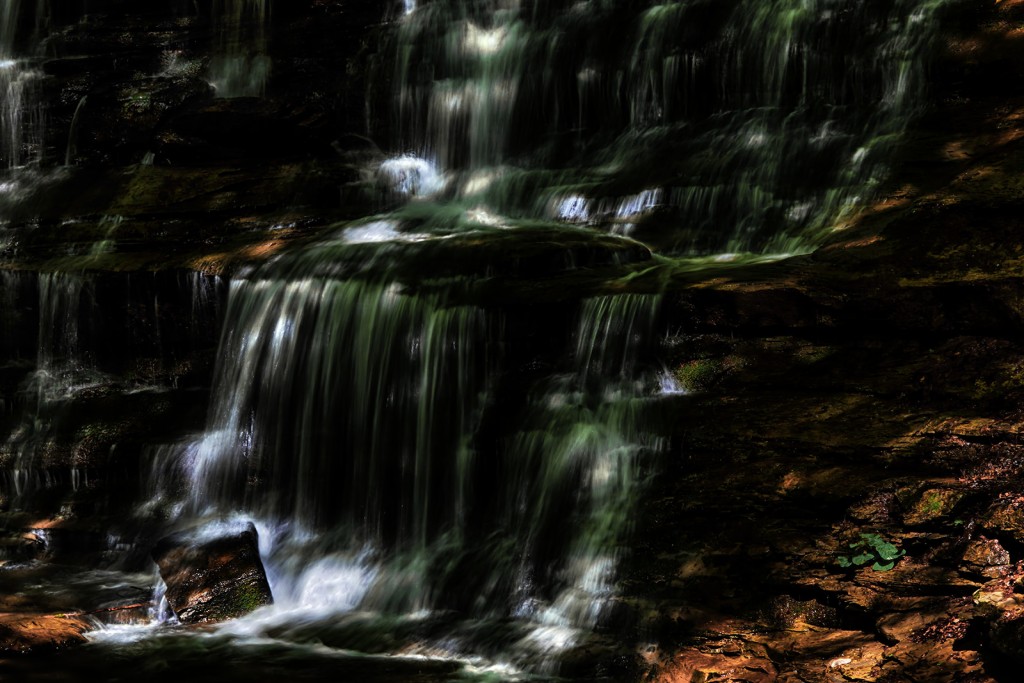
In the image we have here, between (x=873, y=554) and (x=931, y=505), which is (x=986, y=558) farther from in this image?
(x=873, y=554)

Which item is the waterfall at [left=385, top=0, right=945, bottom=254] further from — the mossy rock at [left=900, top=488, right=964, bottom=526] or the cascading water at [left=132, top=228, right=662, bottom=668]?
the mossy rock at [left=900, top=488, right=964, bottom=526]

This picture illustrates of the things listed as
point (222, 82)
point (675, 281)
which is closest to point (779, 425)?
point (675, 281)

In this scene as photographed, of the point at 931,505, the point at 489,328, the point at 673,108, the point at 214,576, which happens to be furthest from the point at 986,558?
the point at 673,108

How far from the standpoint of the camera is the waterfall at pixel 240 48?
13883mm

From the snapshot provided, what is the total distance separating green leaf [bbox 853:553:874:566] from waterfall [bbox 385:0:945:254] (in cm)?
353

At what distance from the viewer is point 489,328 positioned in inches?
306

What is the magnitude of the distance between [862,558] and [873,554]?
2.3 inches

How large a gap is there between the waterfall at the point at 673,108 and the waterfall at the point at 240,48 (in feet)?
7.04

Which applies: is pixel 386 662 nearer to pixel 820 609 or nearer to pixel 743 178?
pixel 820 609

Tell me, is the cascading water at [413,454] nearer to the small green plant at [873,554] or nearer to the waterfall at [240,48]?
the small green plant at [873,554]

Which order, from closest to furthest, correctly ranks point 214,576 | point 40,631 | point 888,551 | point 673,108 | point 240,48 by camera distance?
point 888,551, point 40,631, point 214,576, point 673,108, point 240,48

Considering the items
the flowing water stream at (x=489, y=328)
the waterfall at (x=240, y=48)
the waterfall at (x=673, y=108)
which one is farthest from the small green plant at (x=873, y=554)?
the waterfall at (x=240, y=48)

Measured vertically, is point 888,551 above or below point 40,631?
above

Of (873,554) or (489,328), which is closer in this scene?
(873,554)
